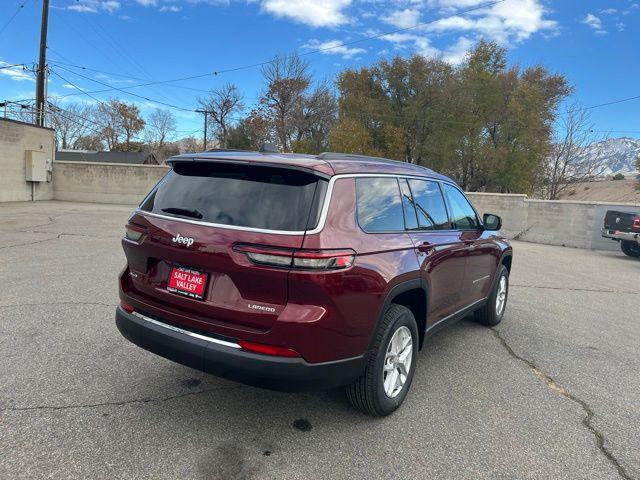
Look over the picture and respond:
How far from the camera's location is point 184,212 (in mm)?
2965

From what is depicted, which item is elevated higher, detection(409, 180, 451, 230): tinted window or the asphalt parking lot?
detection(409, 180, 451, 230): tinted window

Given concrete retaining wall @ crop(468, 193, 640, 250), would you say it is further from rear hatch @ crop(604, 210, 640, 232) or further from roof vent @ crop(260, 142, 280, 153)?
roof vent @ crop(260, 142, 280, 153)

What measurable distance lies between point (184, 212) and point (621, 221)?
14935 millimetres

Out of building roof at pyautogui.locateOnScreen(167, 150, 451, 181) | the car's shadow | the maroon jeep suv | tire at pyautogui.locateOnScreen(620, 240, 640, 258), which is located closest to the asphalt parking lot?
the car's shadow

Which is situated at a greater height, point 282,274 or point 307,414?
point 282,274

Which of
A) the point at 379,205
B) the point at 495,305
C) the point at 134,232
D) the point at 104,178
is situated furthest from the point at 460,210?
the point at 104,178

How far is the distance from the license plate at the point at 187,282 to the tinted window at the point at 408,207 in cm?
157

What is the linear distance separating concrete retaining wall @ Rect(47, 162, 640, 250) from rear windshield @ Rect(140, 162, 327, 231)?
54.7ft

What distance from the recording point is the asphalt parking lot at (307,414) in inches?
103

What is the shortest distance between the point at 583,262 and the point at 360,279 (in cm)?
1226

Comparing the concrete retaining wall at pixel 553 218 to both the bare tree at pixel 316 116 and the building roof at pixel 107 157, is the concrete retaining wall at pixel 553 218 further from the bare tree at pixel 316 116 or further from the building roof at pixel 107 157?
the building roof at pixel 107 157

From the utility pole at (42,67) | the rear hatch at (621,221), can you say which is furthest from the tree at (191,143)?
the rear hatch at (621,221)

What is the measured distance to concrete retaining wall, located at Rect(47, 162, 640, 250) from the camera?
54.3 feet

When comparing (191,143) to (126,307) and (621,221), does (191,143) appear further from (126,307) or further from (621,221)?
(126,307)
